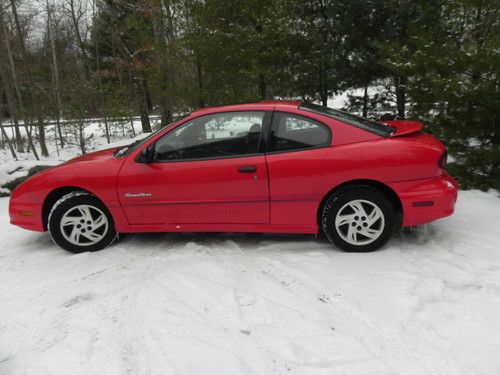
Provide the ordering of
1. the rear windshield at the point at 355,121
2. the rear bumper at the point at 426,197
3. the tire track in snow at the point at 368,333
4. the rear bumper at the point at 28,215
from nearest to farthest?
the tire track in snow at the point at 368,333 → the rear bumper at the point at 426,197 → the rear windshield at the point at 355,121 → the rear bumper at the point at 28,215

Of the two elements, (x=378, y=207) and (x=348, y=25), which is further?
(x=348, y=25)

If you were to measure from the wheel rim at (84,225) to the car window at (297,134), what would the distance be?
200 centimetres

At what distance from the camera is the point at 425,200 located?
11.6 feet

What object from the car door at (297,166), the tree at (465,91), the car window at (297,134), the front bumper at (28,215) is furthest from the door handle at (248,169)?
the tree at (465,91)

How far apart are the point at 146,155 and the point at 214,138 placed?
28.0 inches

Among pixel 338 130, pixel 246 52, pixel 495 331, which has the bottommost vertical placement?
pixel 495 331

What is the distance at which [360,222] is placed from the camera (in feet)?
12.0

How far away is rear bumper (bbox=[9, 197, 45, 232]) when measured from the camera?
4152mm

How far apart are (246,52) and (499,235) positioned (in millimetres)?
6117

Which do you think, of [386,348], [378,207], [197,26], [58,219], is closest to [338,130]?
[378,207]

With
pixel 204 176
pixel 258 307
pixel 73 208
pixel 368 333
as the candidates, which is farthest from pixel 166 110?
pixel 368 333

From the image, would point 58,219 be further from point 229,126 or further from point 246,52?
point 246,52

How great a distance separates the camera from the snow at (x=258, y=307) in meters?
2.34

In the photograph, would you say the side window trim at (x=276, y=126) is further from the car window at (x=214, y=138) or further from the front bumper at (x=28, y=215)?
the front bumper at (x=28, y=215)
